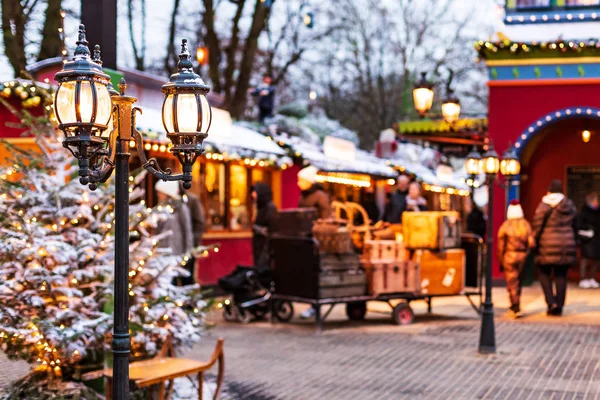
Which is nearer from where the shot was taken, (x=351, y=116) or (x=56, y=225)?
(x=56, y=225)

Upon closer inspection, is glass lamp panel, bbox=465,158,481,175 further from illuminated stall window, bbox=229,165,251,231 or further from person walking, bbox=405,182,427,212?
illuminated stall window, bbox=229,165,251,231

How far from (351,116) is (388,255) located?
33.8 metres

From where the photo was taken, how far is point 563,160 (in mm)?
20359

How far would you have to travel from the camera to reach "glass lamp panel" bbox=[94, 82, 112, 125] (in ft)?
16.7

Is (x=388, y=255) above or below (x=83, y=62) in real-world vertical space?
below

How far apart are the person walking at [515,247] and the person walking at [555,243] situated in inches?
10.5

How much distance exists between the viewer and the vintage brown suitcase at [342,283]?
42.0 feet

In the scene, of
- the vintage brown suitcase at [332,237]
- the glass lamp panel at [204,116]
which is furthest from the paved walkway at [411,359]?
the glass lamp panel at [204,116]

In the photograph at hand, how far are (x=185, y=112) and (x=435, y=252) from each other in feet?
29.3

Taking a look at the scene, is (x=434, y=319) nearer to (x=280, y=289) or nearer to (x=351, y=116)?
(x=280, y=289)

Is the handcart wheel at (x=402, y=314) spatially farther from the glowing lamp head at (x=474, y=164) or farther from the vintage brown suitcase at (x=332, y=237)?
the glowing lamp head at (x=474, y=164)

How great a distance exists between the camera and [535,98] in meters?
19.1

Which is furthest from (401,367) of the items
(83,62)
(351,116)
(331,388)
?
(351,116)

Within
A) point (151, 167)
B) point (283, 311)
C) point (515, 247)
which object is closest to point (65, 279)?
point (151, 167)
